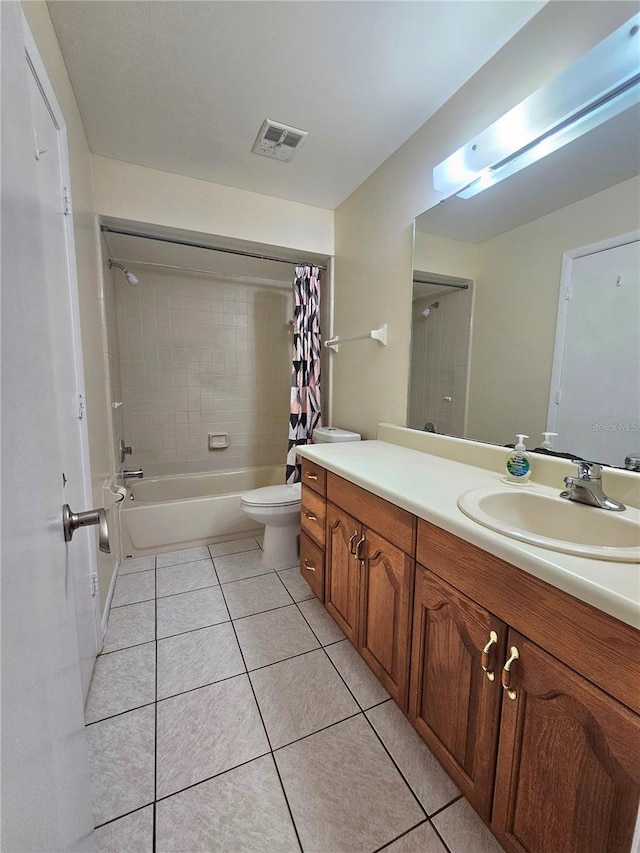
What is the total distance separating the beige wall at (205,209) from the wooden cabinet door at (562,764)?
8.05 ft

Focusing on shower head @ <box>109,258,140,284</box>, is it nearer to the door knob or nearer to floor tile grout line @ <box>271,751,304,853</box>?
the door knob

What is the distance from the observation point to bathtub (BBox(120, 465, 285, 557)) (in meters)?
2.25

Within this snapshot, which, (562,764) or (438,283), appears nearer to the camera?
(562,764)

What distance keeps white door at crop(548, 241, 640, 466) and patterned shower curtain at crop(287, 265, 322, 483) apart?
1.63m

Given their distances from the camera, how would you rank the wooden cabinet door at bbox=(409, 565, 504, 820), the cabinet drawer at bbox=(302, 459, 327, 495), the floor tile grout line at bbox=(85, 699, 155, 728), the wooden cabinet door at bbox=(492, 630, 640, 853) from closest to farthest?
the wooden cabinet door at bbox=(492, 630, 640, 853) → the wooden cabinet door at bbox=(409, 565, 504, 820) → the floor tile grout line at bbox=(85, 699, 155, 728) → the cabinet drawer at bbox=(302, 459, 327, 495)

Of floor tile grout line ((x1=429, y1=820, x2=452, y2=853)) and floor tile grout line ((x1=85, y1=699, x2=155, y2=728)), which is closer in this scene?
floor tile grout line ((x1=429, y1=820, x2=452, y2=853))

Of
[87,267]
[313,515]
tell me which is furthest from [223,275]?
[313,515]

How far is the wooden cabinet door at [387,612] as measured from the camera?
110cm

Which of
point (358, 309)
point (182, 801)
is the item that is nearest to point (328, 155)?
point (358, 309)

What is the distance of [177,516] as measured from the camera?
2336 millimetres

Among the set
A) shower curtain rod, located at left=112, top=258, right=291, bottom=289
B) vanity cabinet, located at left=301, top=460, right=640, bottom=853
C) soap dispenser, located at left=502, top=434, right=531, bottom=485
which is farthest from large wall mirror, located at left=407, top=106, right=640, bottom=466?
shower curtain rod, located at left=112, top=258, right=291, bottom=289

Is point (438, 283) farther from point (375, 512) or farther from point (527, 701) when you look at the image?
point (527, 701)

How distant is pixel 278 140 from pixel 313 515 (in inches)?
75.7

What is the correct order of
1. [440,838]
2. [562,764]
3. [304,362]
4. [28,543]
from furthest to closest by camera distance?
[304,362] → [440,838] → [562,764] → [28,543]
